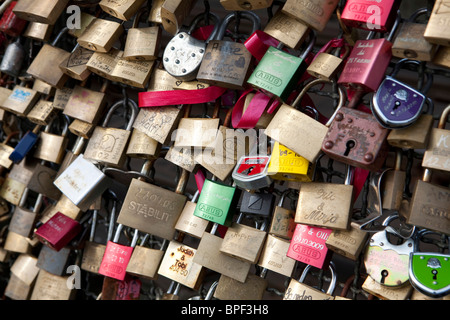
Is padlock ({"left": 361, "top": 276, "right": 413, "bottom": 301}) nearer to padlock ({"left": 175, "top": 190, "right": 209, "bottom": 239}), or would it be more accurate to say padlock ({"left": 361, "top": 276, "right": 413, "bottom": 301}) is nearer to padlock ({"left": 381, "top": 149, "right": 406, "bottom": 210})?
padlock ({"left": 381, "top": 149, "right": 406, "bottom": 210})

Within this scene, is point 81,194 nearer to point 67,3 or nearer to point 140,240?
point 140,240

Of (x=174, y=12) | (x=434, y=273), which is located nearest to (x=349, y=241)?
(x=434, y=273)

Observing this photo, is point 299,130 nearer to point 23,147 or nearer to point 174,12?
point 174,12

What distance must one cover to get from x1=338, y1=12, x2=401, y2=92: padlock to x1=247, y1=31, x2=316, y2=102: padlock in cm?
12

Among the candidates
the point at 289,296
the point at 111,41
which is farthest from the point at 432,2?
the point at 111,41

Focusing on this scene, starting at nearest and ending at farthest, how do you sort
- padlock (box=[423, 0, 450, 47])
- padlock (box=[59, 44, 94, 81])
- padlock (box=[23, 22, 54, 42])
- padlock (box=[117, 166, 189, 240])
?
padlock (box=[423, 0, 450, 47])
padlock (box=[117, 166, 189, 240])
padlock (box=[59, 44, 94, 81])
padlock (box=[23, 22, 54, 42])

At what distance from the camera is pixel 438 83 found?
153 cm

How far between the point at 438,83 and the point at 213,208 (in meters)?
0.73

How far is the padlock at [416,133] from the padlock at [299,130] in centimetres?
15

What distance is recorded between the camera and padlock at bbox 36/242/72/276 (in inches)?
73.7

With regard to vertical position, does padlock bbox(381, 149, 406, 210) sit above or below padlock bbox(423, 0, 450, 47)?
below

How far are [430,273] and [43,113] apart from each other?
1.34m

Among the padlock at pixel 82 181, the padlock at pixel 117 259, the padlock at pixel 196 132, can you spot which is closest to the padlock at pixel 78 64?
the padlock at pixel 82 181

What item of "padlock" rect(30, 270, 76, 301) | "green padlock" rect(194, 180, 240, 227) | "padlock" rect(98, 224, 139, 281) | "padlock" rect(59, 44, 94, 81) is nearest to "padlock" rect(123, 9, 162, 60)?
"padlock" rect(59, 44, 94, 81)
